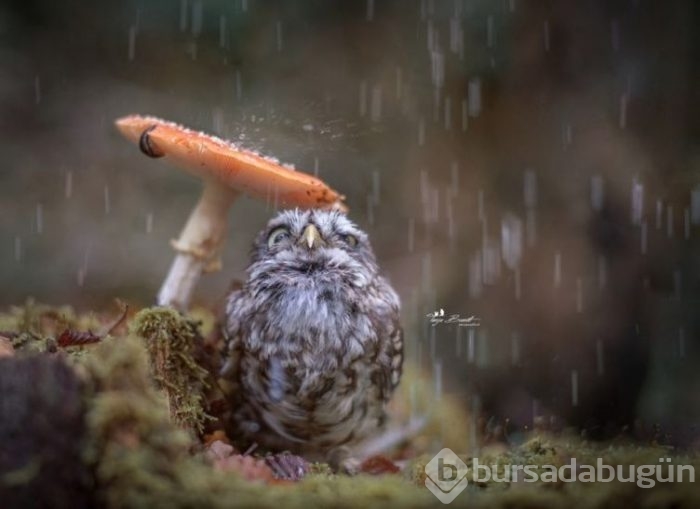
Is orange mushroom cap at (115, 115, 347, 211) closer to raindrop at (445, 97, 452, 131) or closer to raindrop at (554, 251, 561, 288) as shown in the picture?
raindrop at (554, 251, 561, 288)

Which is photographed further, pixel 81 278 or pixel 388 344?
pixel 81 278

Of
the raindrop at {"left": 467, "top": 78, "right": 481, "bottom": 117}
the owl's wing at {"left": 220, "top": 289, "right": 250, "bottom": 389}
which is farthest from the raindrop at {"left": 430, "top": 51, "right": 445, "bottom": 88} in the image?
the owl's wing at {"left": 220, "top": 289, "right": 250, "bottom": 389}

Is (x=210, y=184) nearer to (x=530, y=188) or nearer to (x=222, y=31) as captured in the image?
(x=222, y=31)

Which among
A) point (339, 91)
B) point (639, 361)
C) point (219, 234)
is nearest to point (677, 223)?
point (639, 361)

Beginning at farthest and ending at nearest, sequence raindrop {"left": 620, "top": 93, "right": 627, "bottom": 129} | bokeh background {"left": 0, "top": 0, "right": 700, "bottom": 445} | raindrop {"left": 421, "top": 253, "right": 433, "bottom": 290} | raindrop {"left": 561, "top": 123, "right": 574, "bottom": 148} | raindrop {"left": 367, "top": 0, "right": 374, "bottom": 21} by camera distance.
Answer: raindrop {"left": 421, "top": 253, "right": 433, "bottom": 290} → raindrop {"left": 367, "top": 0, "right": 374, "bottom": 21} → raindrop {"left": 561, "top": 123, "right": 574, "bottom": 148} → raindrop {"left": 620, "top": 93, "right": 627, "bottom": 129} → bokeh background {"left": 0, "top": 0, "right": 700, "bottom": 445}

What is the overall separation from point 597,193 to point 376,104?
41.8 inches

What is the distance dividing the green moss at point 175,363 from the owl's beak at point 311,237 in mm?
386

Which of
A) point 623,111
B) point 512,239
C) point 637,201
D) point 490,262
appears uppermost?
point 623,111

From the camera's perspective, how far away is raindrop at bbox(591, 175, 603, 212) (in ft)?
9.82

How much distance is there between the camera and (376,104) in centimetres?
321

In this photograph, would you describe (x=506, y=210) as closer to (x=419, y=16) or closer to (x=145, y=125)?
(x=419, y=16)

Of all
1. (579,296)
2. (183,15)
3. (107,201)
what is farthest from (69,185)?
(579,296)

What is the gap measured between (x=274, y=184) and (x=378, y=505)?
1.01m

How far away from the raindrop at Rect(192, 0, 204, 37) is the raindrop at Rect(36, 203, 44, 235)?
1.27 m
